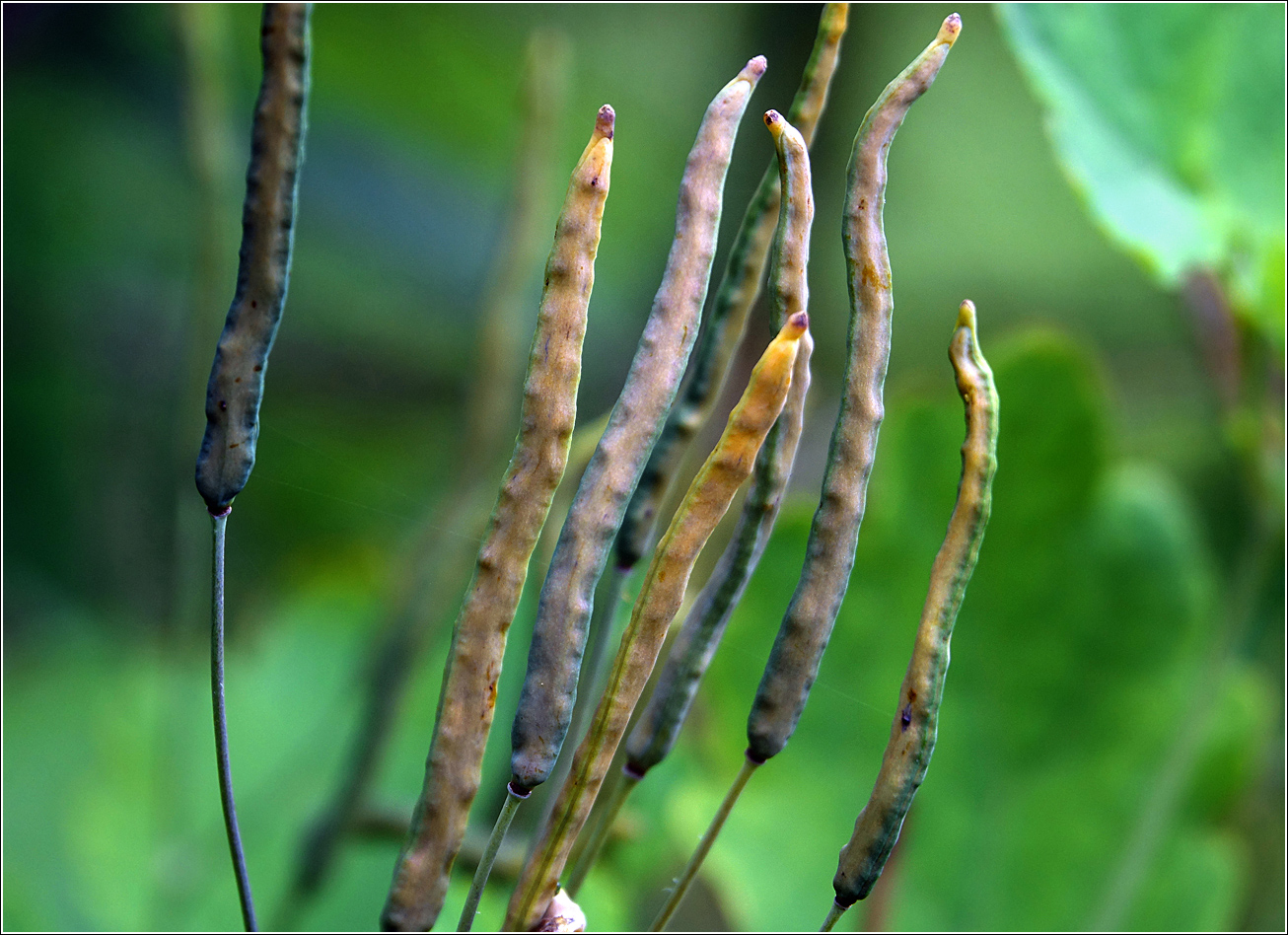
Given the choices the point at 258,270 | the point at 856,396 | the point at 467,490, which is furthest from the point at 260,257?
the point at 467,490

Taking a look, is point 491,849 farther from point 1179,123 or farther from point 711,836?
point 1179,123

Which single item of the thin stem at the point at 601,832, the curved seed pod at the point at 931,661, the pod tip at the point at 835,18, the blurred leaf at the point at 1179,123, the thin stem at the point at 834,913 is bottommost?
the thin stem at the point at 601,832

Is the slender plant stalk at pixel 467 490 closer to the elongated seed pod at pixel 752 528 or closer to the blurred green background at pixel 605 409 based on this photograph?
the blurred green background at pixel 605 409

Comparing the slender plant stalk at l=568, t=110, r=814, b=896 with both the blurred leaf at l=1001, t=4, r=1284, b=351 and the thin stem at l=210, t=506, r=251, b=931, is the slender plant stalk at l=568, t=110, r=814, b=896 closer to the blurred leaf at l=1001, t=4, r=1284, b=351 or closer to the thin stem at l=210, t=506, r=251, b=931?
the thin stem at l=210, t=506, r=251, b=931

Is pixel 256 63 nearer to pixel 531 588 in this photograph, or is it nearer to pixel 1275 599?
pixel 531 588

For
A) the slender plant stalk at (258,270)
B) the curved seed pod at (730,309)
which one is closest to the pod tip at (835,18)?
the curved seed pod at (730,309)

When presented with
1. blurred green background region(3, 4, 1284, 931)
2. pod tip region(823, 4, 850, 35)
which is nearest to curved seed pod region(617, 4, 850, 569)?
pod tip region(823, 4, 850, 35)
